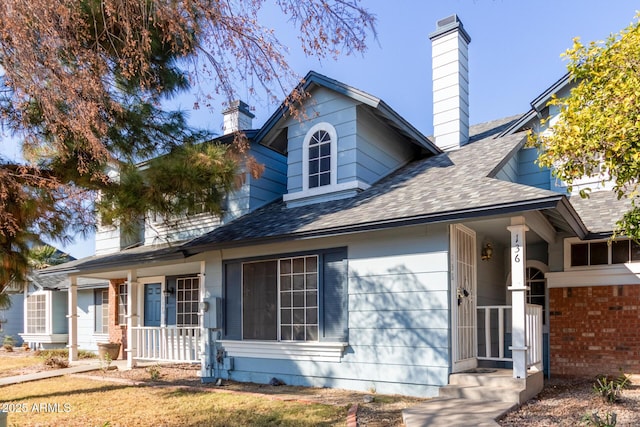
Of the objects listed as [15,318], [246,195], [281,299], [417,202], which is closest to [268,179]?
[246,195]

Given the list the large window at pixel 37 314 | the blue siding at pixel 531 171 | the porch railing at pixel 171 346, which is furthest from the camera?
the large window at pixel 37 314

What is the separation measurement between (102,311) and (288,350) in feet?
31.4

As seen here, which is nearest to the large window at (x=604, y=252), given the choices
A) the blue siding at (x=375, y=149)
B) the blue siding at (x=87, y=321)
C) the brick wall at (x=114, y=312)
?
the blue siding at (x=375, y=149)

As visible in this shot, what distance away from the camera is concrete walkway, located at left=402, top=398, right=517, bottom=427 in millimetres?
5430

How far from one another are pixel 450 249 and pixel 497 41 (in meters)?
2.92

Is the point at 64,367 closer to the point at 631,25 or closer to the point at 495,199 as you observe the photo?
the point at 495,199

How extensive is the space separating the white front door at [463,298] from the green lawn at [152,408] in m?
→ 1.99

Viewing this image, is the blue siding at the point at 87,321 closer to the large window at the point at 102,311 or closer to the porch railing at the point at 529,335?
the large window at the point at 102,311

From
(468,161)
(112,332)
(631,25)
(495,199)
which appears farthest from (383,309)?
(112,332)

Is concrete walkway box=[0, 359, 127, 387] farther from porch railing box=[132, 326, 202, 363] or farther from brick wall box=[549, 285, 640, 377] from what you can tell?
brick wall box=[549, 285, 640, 377]

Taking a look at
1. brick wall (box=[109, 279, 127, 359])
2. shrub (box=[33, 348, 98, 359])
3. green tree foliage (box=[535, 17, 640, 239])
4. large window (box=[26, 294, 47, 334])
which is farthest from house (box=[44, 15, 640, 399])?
large window (box=[26, 294, 47, 334])

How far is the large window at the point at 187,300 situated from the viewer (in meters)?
12.2

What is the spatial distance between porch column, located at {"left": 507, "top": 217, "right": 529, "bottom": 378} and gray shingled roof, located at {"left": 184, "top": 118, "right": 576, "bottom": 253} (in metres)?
0.54

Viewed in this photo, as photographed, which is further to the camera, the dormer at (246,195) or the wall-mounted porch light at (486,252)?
the dormer at (246,195)
